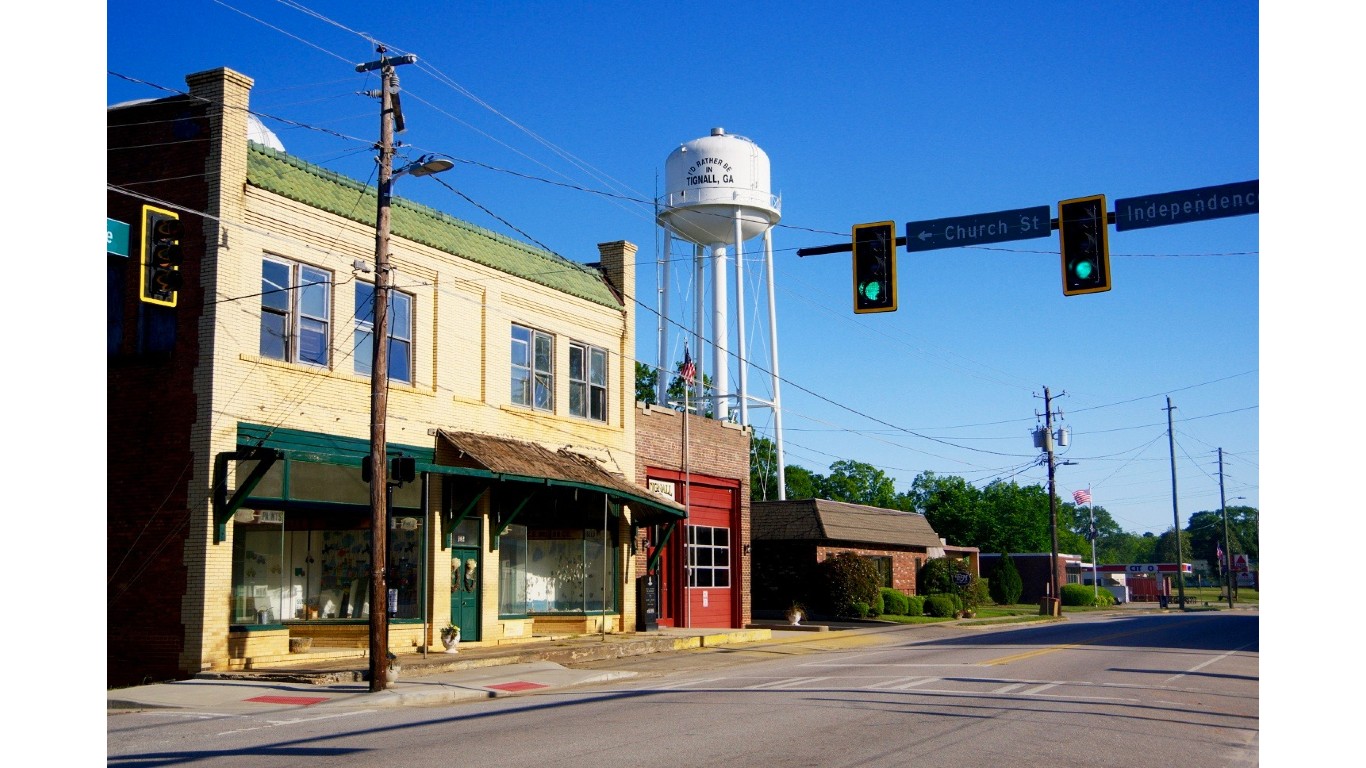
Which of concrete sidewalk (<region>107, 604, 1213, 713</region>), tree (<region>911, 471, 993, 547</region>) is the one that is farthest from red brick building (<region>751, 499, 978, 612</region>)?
tree (<region>911, 471, 993, 547</region>)

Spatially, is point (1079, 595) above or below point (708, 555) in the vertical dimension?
below

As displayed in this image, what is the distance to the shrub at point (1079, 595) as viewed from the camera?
257 feet

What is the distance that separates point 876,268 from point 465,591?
1317cm

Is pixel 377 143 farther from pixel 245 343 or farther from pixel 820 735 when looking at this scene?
pixel 820 735

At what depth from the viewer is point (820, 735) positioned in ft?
43.1

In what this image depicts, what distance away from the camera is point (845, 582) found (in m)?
46.6

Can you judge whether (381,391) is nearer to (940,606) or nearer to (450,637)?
(450,637)

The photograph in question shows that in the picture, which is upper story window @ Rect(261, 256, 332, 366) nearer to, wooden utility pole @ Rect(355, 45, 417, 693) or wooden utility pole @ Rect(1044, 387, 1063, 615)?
wooden utility pole @ Rect(355, 45, 417, 693)

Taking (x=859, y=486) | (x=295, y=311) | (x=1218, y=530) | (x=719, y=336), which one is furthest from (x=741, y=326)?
(x=1218, y=530)

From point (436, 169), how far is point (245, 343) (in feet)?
16.4

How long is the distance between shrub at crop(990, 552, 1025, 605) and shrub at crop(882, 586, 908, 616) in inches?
975

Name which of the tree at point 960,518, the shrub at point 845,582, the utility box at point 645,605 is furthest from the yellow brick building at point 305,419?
the tree at point 960,518

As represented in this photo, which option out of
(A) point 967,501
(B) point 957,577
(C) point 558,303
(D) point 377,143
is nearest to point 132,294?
(D) point 377,143

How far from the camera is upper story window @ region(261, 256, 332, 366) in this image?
891 inches
